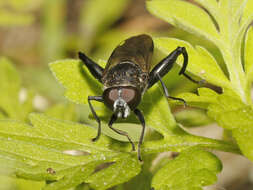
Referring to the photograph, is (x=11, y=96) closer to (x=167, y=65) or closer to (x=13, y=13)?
(x=167, y=65)

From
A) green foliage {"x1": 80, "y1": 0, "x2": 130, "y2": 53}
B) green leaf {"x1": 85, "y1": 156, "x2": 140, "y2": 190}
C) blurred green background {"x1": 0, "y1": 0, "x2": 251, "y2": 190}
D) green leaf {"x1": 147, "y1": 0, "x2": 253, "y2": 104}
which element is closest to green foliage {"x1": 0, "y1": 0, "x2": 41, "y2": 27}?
blurred green background {"x1": 0, "y1": 0, "x2": 251, "y2": 190}

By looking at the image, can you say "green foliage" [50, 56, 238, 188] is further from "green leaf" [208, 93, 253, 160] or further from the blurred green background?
the blurred green background

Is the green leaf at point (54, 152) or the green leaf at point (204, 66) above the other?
the green leaf at point (204, 66)

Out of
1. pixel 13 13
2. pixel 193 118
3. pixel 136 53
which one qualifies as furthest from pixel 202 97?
pixel 13 13

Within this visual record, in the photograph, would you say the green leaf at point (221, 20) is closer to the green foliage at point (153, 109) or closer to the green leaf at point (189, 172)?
the green foliage at point (153, 109)

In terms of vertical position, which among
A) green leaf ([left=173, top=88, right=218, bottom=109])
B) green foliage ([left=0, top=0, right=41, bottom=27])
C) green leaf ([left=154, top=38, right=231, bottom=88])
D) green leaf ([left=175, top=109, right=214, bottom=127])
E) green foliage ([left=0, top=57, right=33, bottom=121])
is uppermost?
green leaf ([left=154, top=38, right=231, bottom=88])

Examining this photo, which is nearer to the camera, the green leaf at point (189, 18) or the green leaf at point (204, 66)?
the green leaf at point (204, 66)

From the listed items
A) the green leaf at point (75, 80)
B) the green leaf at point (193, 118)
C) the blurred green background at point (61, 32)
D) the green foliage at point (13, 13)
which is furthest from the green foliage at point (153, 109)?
the green foliage at point (13, 13)
